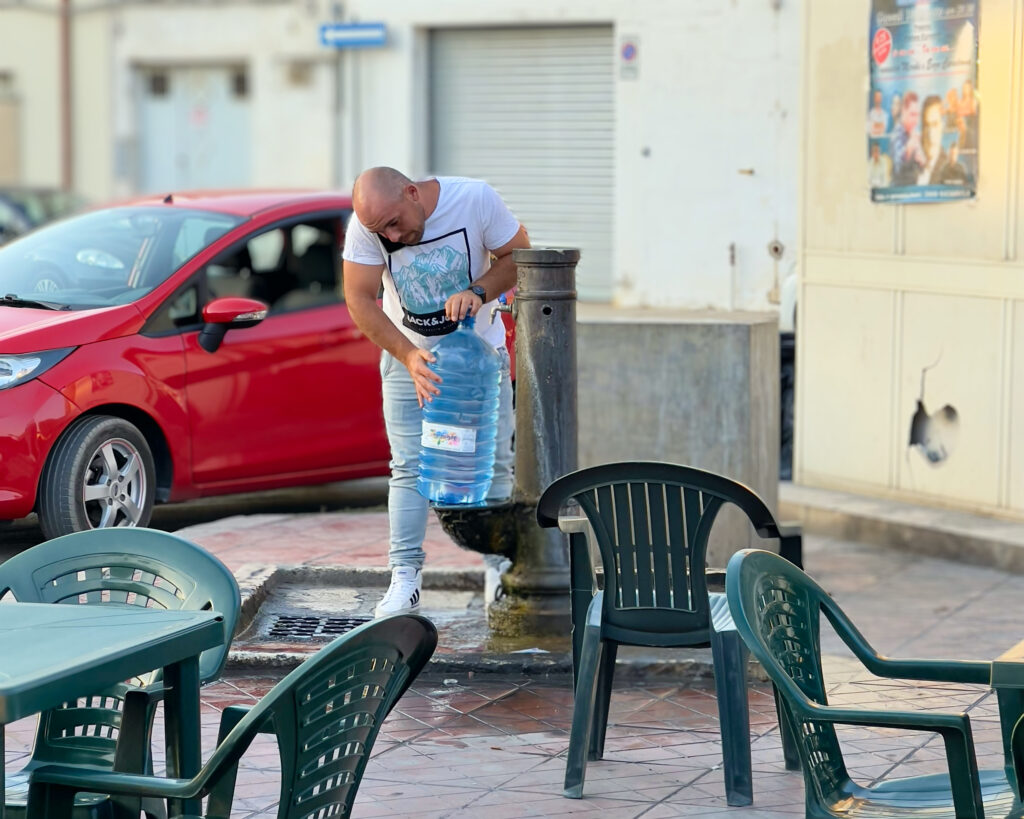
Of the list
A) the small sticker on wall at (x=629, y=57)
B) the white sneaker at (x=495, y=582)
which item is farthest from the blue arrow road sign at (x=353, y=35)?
the white sneaker at (x=495, y=582)

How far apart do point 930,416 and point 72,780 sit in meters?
6.52

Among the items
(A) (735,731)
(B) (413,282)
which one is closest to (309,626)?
(B) (413,282)

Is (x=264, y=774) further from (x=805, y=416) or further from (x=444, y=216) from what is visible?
(x=805, y=416)

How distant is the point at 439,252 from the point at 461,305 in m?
0.22

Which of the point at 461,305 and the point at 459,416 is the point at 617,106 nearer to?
the point at 459,416

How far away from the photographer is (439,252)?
20.3 feet

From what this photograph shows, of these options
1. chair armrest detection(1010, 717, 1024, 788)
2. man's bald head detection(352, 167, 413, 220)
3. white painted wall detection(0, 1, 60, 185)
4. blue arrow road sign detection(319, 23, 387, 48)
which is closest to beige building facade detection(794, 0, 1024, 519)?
man's bald head detection(352, 167, 413, 220)

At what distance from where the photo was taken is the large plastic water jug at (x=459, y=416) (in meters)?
6.16

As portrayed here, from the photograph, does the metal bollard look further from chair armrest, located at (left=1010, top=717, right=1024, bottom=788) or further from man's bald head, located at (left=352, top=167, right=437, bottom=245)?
chair armrest, located at (left=1010, top=717, right=1024, bottom=788)

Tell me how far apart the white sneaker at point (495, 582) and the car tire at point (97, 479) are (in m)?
1.67

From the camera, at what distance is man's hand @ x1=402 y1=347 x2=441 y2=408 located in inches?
237

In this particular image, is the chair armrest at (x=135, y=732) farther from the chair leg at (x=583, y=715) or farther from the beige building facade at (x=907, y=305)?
the beige building facade at (x=907, y=305)

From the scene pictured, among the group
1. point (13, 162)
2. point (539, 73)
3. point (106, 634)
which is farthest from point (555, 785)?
point (13, 162)

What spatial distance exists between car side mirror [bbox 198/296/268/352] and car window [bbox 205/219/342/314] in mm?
900
